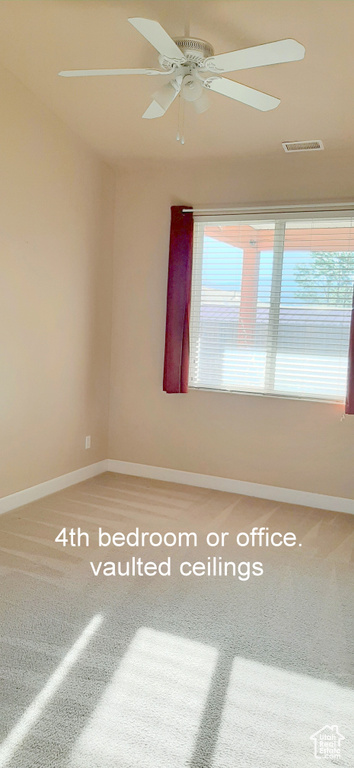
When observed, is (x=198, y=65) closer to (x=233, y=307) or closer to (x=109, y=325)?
(x=233, y=307)

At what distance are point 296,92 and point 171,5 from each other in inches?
37.7

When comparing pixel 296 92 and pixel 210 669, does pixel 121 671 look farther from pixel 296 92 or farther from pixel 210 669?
pixel 296 92

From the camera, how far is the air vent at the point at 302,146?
3.63 metres

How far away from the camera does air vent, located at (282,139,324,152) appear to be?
3627 mm

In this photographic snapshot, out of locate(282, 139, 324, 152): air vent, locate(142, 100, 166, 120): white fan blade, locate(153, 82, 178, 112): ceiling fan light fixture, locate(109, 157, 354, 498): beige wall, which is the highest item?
locate(282, 139, 324, 152): air vent

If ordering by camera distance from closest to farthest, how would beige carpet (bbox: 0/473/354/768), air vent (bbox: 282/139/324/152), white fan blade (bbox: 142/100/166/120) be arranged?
beige carpet (bbox: 0/473/354/768), white fan blade (bbox: 142/100/166/120), air vent (bbox: 282/139/324/152)

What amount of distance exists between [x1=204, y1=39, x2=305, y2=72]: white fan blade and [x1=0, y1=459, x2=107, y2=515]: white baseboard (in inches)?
109

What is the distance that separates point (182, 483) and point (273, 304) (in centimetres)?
165

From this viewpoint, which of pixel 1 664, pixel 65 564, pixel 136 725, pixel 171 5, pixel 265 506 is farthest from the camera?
pixel 265 506

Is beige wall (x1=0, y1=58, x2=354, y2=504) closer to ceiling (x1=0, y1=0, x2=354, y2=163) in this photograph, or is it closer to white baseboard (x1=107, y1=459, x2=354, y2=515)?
white baseboard (x1=107, y1=459, x2=354, y2=515)

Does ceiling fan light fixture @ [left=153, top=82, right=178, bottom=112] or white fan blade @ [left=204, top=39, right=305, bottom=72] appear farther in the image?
ceiling fan light fixture @ [left=153, top=82, right=178, bottom=112]

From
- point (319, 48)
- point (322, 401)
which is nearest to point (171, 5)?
point (319, 48)

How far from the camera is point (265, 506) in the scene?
3.94 meters

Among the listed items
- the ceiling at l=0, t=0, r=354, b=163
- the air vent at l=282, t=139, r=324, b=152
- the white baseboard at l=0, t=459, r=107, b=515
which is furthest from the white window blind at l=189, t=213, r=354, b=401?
the white baseboard at l=0, t=459, r=107, b=515
